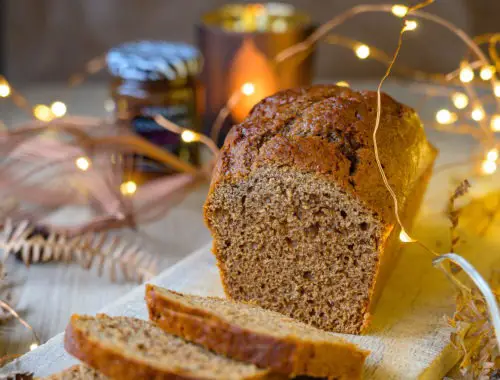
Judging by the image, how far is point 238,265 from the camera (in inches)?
97.7

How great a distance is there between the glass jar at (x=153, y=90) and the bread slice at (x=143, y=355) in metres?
1.55

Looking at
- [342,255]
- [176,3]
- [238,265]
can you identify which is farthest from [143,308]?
[176,3]

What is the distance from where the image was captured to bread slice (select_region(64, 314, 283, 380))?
188 cm

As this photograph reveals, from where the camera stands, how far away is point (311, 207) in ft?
7.47

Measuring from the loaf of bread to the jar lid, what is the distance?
0.94 m

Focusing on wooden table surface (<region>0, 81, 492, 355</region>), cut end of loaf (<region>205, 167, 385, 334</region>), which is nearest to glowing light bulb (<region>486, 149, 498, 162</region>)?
wooden table surface (<region>0, 81, 492, 355</region>)

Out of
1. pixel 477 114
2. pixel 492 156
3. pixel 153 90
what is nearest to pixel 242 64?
pixel 153 90

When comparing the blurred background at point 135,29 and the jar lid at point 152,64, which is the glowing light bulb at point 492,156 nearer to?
the jar lid at point 152,64

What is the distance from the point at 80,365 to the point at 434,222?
1774mm

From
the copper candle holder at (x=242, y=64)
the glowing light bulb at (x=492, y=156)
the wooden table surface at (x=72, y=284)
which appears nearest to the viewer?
the wooden table surface at (x=72, y=284)

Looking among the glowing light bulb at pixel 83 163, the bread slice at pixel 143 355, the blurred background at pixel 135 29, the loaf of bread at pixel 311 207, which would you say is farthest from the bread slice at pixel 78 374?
the blurred background at pixel 135 29

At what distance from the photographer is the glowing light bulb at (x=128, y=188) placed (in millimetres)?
3340

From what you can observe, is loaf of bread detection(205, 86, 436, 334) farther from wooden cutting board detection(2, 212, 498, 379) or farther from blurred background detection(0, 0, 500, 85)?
blurred background detection(0, 0, 500, 85)

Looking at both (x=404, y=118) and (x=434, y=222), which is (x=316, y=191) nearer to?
(x=404, y=118)
